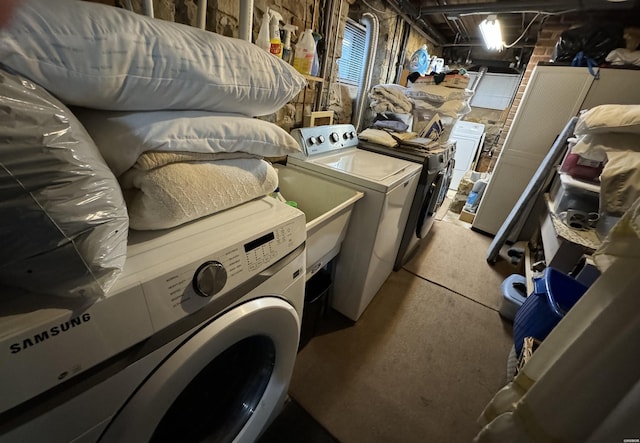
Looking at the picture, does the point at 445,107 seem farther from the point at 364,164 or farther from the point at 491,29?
the point at 491,29

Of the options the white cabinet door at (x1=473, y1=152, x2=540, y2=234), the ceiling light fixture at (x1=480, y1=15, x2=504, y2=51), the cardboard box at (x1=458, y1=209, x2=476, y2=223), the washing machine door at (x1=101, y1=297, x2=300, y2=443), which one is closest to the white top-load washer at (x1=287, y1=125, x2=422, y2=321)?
the washing machine door at (x1=101, y1=297, x2=300, y2=443)

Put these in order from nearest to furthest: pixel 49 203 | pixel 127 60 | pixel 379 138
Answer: pixel 49 203 → pixel 127 60 → pixel 379 138

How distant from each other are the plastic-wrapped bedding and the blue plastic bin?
168 cm

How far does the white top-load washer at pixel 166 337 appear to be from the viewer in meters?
0.33

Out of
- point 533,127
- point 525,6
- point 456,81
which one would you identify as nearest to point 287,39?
point 456,81

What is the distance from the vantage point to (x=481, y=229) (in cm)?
294

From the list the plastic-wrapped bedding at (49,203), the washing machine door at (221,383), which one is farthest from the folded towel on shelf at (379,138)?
the plastic-wrapped bedding at (49,203)

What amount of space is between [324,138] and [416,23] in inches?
88.2

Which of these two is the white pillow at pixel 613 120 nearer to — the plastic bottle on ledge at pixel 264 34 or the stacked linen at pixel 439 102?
the stacked linen at pixel 439 102

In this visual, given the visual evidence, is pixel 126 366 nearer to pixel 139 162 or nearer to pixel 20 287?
pixel 20 287

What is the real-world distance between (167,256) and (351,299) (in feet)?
4.09

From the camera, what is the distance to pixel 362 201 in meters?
1.29

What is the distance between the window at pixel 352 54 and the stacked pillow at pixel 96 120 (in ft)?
5.62

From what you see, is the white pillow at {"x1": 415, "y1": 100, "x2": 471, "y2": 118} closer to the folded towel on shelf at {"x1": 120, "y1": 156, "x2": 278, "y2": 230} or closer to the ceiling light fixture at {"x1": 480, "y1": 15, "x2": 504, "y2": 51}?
the ceiling light fixture at {"x1": 480, "y1": 15, "x2": 504, "y2": 51}
